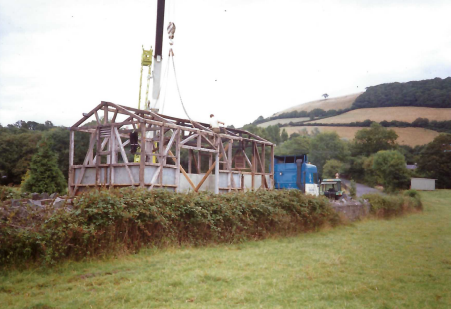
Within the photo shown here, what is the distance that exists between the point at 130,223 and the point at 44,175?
67.1 feet

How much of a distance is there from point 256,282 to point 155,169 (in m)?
10.0

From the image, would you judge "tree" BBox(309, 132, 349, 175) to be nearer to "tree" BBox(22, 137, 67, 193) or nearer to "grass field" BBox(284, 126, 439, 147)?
"grass field" BBox(284, 126, 439, 147)

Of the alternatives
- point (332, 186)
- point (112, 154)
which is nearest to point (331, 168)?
point (332, 186)

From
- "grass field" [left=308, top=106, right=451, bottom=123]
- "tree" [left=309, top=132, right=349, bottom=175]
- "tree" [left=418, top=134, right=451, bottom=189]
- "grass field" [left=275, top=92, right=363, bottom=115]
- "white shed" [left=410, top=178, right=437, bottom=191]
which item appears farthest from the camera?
"grass field" [left=275, top=92, right=363, bottom=115]

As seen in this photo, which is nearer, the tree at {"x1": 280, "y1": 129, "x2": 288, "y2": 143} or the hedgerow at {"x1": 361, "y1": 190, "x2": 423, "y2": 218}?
the hedgerow at {"x1": 361, "y1": 190, "x2": 423, "y2": 218}

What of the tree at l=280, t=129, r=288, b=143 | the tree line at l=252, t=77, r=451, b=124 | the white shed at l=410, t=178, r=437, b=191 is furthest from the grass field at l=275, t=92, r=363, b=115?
the white shed at l=410, t=178, r=437, b=191

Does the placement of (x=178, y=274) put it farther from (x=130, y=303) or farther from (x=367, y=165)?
(x=367, y=165)

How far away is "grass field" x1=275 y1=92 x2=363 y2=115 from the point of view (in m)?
92.8

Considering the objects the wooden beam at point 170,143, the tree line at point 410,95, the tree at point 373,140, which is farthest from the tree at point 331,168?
the wooden beam at point 170,143

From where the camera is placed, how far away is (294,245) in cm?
1227

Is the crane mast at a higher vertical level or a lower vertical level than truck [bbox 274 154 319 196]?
higher

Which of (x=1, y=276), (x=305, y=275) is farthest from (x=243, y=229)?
(x=1, y=276)

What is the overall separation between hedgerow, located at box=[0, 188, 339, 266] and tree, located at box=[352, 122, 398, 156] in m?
52.9

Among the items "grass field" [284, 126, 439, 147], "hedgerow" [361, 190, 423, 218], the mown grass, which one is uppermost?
"grass field" [284, 126, 439, 147]
